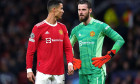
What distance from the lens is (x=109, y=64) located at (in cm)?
1619

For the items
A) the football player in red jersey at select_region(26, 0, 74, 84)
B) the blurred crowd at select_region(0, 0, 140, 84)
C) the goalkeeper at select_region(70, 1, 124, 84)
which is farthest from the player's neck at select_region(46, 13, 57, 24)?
the blurred crowd at select_region(0, 0, 140, 84)

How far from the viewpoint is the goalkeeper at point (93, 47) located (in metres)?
9.62

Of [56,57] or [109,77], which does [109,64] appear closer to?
[109,77]

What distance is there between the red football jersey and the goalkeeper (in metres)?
0.95

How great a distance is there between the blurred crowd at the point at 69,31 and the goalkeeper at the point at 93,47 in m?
5.24

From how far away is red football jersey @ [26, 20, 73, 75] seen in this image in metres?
8.78

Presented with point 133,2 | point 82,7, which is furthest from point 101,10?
point 82,7

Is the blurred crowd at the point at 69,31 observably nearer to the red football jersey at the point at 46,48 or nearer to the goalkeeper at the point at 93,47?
the goalkeeper at the point at 93,47

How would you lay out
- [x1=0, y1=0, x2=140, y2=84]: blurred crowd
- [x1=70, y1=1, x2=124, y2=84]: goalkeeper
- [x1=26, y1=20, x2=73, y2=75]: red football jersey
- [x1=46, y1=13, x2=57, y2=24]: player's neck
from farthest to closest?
[x1=0, y1=0, x2=140, y2=84]: blurred crowd → [x1=70, y1=1, x2=124, y2=84]: goalkeeper → [x1=46, y1=13, x2=57, y2=24]: player's neck → [x1=26, y1=20, x2=73, y2=75]: red football jersey

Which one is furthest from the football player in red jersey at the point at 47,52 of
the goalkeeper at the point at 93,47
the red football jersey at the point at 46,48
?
the goalkeeper at the point at 93,47

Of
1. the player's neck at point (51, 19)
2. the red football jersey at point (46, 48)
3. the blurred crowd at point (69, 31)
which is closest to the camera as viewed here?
the red football jersey at point (46, 48)

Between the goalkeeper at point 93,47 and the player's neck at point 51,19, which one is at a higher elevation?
the player's neck at point 51,19

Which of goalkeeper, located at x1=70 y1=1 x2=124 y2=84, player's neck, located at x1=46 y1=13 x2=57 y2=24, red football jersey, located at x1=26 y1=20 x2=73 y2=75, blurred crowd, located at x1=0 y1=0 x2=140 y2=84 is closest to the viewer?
red football jersey, located at x1=26 y1=20 x2=73 y2=75

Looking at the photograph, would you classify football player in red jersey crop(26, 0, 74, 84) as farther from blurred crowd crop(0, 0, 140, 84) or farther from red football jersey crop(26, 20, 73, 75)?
blurred crowd crop(0, 0, 140, 84)
